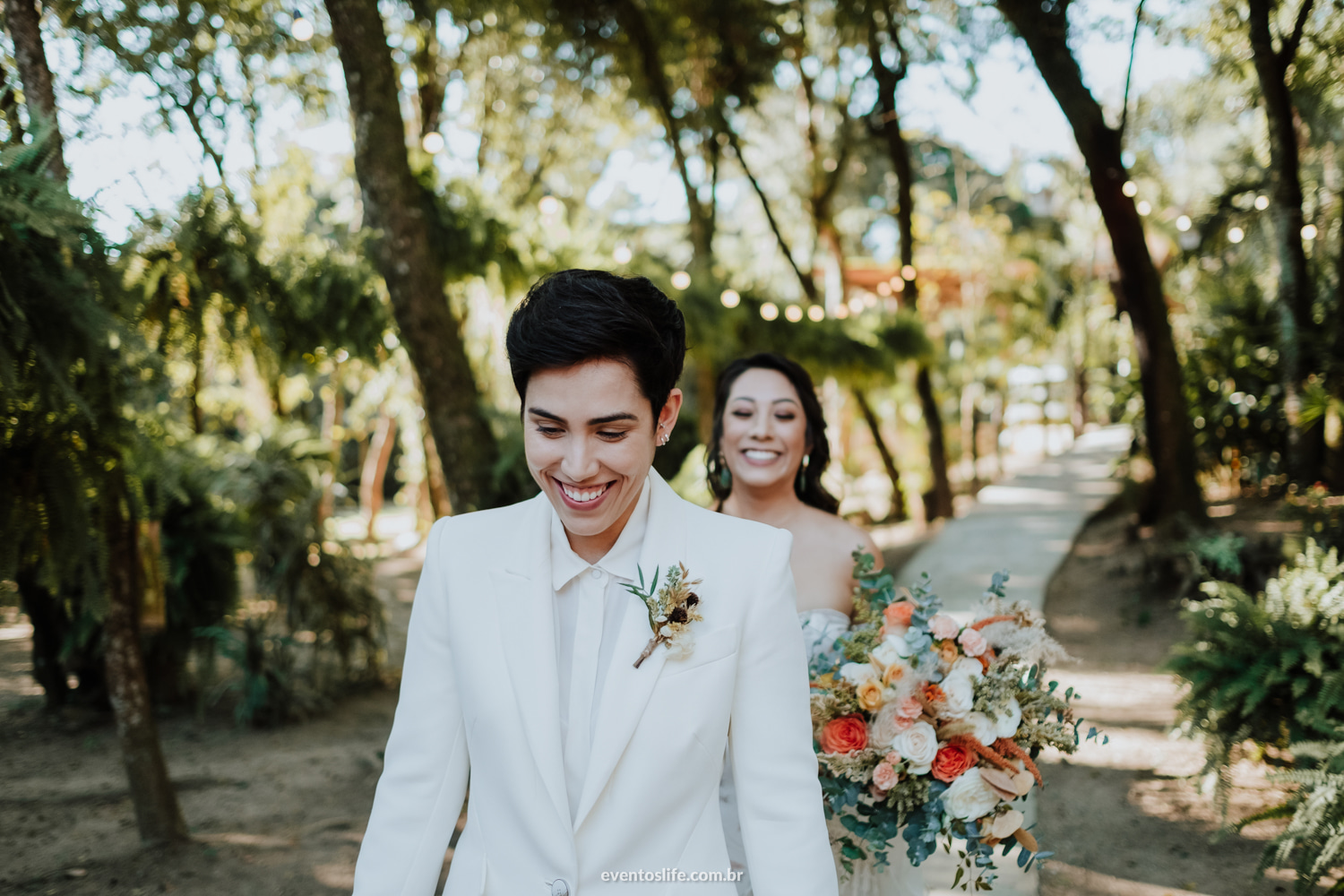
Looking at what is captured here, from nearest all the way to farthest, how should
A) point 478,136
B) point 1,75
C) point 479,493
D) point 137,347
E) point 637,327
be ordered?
point 637,327, point 137,347, point 1,75, point 479,493, point 478,136

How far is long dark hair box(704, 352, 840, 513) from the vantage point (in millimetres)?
3684

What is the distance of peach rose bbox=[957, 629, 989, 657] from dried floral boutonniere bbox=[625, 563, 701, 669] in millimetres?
1208

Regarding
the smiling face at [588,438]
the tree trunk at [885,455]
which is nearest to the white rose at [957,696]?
the smiling face at [588,438]

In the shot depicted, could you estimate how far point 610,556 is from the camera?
1.96m

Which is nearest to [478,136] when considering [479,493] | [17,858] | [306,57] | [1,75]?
[306,57]

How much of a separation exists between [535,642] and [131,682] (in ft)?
10.0

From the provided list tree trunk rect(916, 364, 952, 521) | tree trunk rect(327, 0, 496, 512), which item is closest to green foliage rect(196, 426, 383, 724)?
tree trunk rect(327, 0, 496, 512)

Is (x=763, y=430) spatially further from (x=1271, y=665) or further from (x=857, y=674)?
(x=1271, y=665)

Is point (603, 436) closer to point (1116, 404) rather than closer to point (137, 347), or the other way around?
point (137, 347)

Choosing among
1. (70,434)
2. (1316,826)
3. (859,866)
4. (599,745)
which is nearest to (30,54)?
(70,434)

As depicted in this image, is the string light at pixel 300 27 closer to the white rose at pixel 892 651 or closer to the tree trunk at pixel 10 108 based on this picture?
the tree trunk at pixel 10 108

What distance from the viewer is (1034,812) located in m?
4.84

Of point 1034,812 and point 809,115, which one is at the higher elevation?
point 809,115

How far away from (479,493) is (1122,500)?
9574 mm
